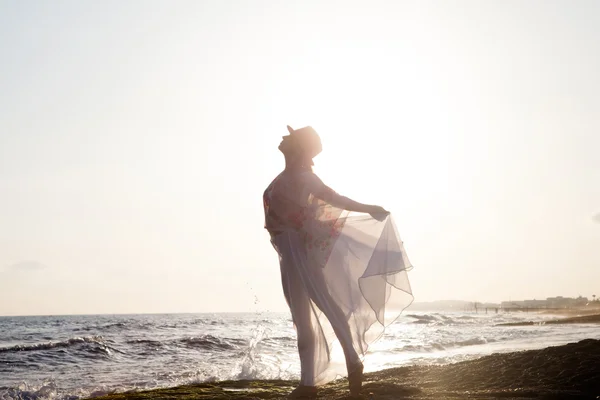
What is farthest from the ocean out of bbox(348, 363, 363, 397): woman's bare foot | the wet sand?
bbox(348, 363, 363, 397): woman's bare foot

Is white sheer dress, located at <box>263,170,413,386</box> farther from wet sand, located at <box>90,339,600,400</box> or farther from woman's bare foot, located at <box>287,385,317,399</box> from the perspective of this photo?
wet sand, located at <box>90,339,600,400</box>

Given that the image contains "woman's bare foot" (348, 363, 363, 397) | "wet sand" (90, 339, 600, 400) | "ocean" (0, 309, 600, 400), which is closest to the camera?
"wet sand" (90, 339, 600, 400)

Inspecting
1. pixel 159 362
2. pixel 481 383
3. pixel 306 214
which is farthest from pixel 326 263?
pixel 159 362

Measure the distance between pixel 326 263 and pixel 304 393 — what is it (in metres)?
1.18

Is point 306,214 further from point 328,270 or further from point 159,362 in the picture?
point 159,362

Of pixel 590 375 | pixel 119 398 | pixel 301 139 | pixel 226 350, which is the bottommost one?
pixel 226 350

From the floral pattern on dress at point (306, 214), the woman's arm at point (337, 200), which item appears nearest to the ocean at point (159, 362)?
the floral pattern on dress at point (306, 214)

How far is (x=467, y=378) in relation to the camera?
5.39 m

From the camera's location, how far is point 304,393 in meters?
4.94

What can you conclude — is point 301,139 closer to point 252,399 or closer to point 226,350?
point 252,399

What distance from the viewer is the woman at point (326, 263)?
4.89m

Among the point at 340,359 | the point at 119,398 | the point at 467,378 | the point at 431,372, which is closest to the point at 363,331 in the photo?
the point at 340,359

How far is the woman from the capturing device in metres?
4.89

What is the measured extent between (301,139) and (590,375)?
3216 millimetres
